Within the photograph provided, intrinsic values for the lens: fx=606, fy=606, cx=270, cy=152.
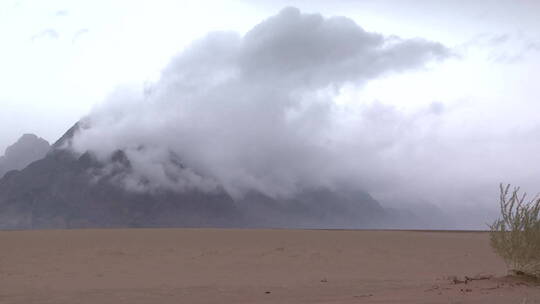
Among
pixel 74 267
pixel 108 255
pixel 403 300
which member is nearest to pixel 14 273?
pixel 74 267

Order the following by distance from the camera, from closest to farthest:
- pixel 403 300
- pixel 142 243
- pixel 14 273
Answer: pixel 403 300 < pixel 14 273 < pixel 142 243

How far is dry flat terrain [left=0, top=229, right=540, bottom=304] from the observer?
15008 mm

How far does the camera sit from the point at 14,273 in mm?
20125

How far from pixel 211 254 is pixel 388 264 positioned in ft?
24.5

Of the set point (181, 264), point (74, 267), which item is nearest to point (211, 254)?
point (181, 264)

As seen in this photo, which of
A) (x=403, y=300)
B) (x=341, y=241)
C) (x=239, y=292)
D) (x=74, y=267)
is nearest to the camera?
(x=403, y=300)

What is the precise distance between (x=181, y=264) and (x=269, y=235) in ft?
37.9

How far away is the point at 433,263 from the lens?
25.6 metres

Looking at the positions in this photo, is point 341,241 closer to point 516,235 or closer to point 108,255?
point 108,255

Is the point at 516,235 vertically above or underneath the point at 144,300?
above

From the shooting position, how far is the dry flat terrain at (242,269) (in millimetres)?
15008

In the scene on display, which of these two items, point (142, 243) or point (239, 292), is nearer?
point (239, 292)

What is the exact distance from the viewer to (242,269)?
22.5 meters

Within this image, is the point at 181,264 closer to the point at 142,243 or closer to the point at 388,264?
the point at 142,243
